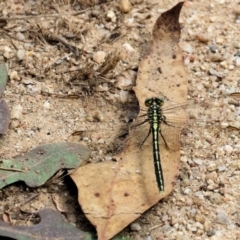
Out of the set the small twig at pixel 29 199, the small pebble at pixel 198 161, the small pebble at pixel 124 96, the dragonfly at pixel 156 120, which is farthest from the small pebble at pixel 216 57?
the small twig at pixel 29 199

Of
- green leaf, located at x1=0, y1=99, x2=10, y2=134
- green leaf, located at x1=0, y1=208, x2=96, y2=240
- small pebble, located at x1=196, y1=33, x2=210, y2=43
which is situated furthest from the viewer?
small pebble, located at x1=196, y1=33, x2=210, y2=43

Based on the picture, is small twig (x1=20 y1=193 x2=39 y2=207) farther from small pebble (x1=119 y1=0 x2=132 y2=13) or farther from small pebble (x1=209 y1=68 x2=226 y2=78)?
small pebble (x1=119 y1=0 x2=132 y2=13)

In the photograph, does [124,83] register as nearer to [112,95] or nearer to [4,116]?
[112,95]

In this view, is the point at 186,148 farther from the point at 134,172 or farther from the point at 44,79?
the point at 44,79

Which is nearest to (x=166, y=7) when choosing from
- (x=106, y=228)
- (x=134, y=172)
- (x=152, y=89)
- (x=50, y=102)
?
(x=152, y=89)

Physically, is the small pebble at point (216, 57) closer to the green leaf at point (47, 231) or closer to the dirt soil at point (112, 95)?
the dirt soil at point (112, 95)

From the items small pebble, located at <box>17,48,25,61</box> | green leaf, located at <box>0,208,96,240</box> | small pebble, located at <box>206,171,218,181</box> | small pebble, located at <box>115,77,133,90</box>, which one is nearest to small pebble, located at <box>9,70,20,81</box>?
small pebble, located at <box>17,48,25,61</box>
